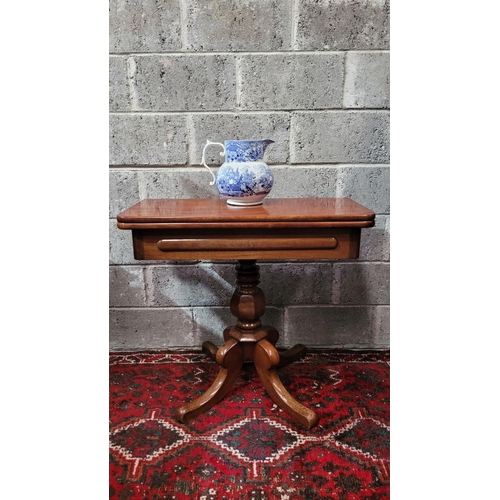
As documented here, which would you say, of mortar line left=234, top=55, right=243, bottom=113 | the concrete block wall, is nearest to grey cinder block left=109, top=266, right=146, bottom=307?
the concrete block wall

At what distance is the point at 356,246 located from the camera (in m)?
1.21

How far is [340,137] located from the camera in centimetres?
160

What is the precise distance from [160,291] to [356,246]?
85 centimetres

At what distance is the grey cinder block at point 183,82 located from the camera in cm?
155

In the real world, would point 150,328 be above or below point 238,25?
below

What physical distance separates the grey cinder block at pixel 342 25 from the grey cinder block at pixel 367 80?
0.03 metres

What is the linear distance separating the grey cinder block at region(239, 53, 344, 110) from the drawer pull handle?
24.5 inches

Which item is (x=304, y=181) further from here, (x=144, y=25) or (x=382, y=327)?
(x=144, y=25)

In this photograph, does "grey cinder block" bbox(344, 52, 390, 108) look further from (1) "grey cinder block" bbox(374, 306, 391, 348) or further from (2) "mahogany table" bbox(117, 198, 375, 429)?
(1) "grey cinder block" bbox(374, 306, 391, 348)

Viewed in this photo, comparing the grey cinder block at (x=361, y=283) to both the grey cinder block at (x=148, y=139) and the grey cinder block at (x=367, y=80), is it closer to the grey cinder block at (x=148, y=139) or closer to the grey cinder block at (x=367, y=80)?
the grey cinder block at (x=367, y=80)

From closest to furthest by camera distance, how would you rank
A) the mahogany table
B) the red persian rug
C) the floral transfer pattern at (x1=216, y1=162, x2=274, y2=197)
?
the red persian rug
the mahogany table
the floral transfer pattern at (x1=216, y1=162, x2=274, y2=197)

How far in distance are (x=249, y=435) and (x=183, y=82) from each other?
1186 millimetres

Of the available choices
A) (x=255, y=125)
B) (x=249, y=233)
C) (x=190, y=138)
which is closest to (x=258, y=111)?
(x=255, y=125)

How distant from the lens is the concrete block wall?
1.53 m
